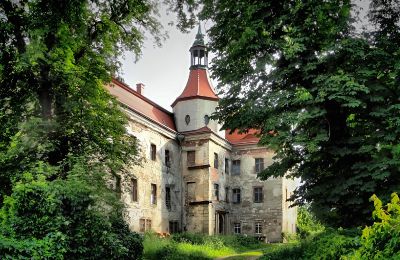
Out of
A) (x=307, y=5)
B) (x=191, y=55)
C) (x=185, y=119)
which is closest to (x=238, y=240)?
(x=185, y=119)

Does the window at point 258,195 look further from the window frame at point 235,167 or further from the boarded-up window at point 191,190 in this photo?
the boarded-up window at point 191,190

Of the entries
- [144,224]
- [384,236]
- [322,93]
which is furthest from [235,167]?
[384,236]

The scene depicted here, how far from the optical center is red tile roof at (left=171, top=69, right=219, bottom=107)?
3259cm

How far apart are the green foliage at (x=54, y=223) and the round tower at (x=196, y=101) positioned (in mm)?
21393

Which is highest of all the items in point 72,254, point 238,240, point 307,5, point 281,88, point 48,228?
point 307,5

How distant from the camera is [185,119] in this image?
1276 inches

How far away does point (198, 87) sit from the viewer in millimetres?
32969

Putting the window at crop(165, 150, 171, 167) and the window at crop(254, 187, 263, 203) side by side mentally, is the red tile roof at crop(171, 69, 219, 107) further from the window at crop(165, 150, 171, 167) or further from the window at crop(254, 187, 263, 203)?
the window at crop(254, 187, 263, 203)

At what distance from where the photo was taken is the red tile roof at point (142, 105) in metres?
25.8

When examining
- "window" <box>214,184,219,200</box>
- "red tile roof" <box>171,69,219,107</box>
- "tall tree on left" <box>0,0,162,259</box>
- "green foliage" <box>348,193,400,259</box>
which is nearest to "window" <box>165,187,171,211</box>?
"window" <box>214,184,219,200</box>

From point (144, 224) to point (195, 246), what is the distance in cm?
540

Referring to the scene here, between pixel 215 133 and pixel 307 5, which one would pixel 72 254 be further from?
pixel 215 133

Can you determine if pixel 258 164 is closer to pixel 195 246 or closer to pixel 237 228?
pixel 237 228

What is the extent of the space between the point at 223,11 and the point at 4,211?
9.11 m
